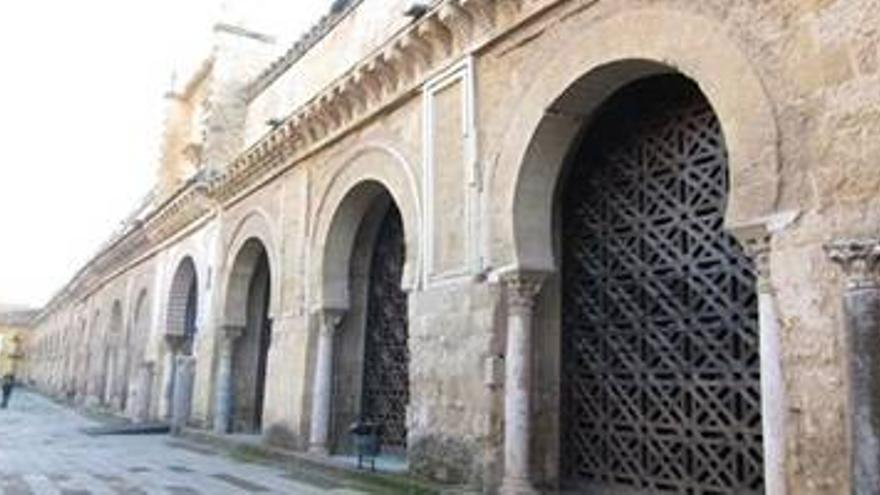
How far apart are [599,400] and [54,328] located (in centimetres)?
3850

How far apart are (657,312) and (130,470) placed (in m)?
6.07

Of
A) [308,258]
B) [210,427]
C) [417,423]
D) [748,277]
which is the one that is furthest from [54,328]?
[748,277]

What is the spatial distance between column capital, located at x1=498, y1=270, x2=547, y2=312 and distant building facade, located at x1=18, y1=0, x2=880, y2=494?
0.02 m

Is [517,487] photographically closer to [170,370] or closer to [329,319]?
[329,319]

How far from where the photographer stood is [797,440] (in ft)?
14.2

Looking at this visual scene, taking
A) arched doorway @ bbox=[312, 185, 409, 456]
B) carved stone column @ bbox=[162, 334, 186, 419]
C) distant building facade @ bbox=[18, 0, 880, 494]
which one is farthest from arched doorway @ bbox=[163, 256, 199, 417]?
arched doorway @ bbox=[312, 185, 409, 456]

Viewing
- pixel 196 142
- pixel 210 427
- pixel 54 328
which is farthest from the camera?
pixel 54 328

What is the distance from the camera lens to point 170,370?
1670 centimetres

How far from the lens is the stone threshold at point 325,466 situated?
7.17 metres

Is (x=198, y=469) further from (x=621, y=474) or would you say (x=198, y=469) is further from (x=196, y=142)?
(x=196, y=142)

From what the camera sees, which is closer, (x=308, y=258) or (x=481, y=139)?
(x=481, y=139)

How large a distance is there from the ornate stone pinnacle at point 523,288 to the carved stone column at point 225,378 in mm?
7711

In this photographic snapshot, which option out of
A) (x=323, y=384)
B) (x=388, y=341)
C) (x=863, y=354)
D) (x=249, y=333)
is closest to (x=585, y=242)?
(x=863, y=354)

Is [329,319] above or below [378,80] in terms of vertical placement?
below
